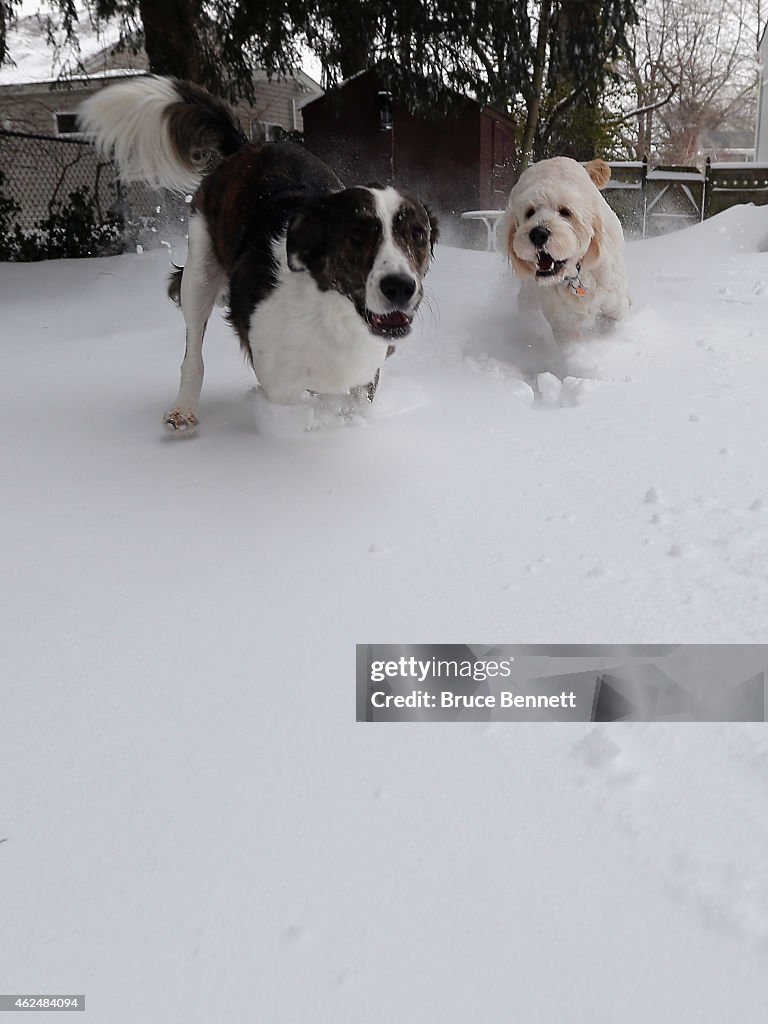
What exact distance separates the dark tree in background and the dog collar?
5533mm

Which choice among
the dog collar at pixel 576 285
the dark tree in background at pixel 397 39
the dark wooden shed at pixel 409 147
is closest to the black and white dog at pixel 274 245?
the dog collar at pixel 576 285

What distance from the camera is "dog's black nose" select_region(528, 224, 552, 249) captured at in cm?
426

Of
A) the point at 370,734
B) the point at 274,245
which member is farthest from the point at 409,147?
the point at 370,734

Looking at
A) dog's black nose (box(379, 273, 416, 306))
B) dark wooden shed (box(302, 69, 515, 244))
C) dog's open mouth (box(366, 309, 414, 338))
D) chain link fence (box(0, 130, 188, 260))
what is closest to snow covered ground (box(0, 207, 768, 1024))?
dog's open mouth (box(366, 309, 414, 338))

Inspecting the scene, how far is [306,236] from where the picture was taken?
3186 mm

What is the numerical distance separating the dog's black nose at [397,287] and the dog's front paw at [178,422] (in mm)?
1100

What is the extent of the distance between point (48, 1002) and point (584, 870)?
739mm

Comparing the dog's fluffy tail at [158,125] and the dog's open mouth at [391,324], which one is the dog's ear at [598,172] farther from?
the dog's open mouth at [391,324]

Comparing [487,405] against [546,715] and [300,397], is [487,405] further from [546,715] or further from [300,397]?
[546,715]

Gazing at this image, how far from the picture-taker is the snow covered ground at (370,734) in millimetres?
1125

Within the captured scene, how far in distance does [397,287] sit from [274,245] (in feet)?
2.80

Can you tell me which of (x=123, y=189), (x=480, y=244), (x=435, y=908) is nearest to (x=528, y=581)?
(x=435, y=908)

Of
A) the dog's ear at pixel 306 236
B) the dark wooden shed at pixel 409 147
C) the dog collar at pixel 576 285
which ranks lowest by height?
the dog collar at pixel 576 285

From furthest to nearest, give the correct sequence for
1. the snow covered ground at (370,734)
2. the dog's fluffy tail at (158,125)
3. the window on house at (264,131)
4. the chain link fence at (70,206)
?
1. the window on house at (264,131)
2. the chain link fence at (70,206)
3. the dog's fluffy tail at (158,125)
4. the snow covered ground at (370,734)
